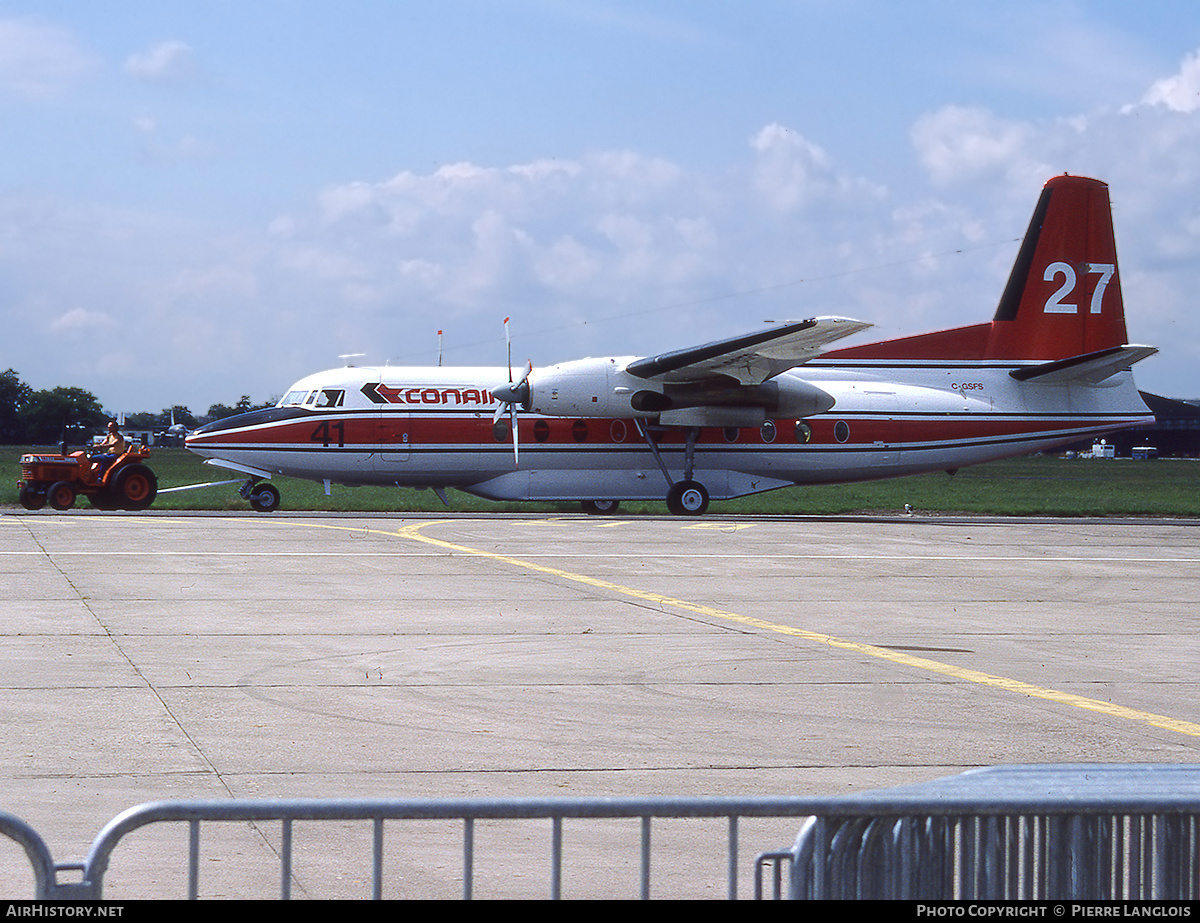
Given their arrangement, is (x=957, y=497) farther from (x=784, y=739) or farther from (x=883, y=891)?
(x=883, y=891)

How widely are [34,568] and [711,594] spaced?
8487 mm

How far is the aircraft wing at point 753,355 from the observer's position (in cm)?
2539

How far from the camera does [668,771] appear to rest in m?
6.79

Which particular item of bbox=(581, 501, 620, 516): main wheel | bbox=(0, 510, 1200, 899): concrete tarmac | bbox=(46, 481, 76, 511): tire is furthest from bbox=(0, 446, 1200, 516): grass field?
bbox=(0, 510, 1200, 899): concrete tarmac

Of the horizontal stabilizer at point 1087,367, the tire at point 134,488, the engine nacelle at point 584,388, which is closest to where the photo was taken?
the engine nacelle at point 584,388

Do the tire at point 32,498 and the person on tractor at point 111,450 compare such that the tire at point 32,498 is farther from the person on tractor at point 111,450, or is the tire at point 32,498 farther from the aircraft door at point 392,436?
the aircraft door at point 392,436

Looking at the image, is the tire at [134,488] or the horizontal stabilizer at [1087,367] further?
the horizontal stabilizer at [1087,367]

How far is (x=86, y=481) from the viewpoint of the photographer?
27.8 m

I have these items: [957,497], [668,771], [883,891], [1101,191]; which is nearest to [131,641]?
[668,771]

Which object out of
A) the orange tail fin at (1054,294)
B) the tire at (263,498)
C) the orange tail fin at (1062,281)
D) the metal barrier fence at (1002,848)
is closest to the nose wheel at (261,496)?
the tire at (263,498)

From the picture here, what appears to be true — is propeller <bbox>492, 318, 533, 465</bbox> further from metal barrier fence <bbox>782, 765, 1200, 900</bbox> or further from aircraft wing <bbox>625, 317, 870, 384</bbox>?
metal barrier fence <bbox>782, 765, 1200, 900</bbox>

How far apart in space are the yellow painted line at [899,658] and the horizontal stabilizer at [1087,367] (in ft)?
55.3

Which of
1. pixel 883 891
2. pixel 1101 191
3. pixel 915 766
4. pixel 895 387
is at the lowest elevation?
pixel 915 766

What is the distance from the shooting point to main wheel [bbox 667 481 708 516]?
2897 centimetres
